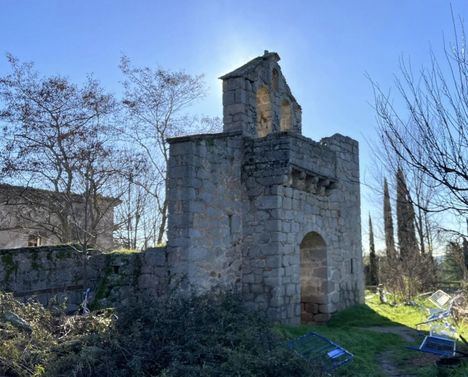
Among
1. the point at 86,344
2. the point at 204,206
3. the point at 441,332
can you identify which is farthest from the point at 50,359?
the point at 441,332

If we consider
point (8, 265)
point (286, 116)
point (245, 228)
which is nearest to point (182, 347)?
point (8, 265)

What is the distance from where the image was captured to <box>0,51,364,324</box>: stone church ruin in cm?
759

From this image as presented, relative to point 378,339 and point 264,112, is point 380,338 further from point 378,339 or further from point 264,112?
point 264,112

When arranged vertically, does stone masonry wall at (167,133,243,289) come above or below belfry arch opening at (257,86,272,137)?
below

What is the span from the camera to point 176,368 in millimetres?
4578

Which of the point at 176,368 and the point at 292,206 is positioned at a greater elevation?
the point at 292,206

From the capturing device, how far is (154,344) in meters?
5.16

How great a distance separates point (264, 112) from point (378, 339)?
16.8 ft

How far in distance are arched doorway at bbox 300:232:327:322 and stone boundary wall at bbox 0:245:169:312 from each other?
3983mm

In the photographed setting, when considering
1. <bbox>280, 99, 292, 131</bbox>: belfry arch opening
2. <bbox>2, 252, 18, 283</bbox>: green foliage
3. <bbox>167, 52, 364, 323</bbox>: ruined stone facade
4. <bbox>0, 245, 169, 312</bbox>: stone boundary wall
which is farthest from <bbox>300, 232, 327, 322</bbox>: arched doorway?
<bbox>2, 252, 18, 283</bbox>: green foliage

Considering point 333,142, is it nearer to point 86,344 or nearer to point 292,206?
point 292,206

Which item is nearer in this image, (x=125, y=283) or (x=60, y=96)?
(x=125, y=283)

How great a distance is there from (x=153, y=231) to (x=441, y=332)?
37.6 feet

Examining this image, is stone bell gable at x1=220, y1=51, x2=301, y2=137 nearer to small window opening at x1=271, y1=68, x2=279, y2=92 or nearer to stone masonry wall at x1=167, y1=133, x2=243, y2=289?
small window opening at x1=271, y1=68, x2=279, y2=92
